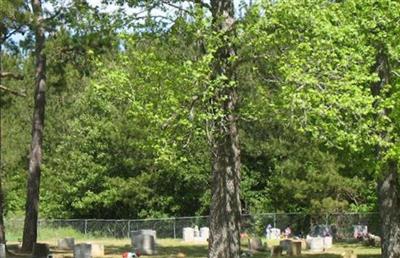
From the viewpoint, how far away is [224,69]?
14484 mm

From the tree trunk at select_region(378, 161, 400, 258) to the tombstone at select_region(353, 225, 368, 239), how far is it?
60.1 feet

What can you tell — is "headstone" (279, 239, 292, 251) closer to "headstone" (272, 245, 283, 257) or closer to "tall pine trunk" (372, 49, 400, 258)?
"headstone" (272, 245, 283, 257)

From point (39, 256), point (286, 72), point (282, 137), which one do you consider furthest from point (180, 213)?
point (286, 72)

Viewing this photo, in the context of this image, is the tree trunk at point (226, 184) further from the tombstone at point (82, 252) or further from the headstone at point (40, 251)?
the headstone at point (40, 251)

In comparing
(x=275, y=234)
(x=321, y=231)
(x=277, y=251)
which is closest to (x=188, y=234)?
(x=275, y=234)

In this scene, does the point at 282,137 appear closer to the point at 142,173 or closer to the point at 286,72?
the point at 142,173

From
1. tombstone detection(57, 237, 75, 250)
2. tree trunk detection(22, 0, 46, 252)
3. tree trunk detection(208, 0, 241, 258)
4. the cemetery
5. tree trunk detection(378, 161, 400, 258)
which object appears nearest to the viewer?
tree trunk detection(208, 0, 241, 258)

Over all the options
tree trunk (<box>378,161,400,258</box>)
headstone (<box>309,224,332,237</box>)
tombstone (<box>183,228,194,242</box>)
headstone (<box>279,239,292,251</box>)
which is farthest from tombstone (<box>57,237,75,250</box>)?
headstone (<box>309,224,332,237</box>)

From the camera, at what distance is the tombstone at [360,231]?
38594 mm

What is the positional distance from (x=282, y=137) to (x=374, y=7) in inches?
1083

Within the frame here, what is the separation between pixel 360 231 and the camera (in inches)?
1542

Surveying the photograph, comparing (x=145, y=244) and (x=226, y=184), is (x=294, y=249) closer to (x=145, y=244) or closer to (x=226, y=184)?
(x=145, y=244)

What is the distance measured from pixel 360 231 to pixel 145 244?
50.4 ft

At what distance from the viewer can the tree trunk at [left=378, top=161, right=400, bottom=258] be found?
65.7 ft
